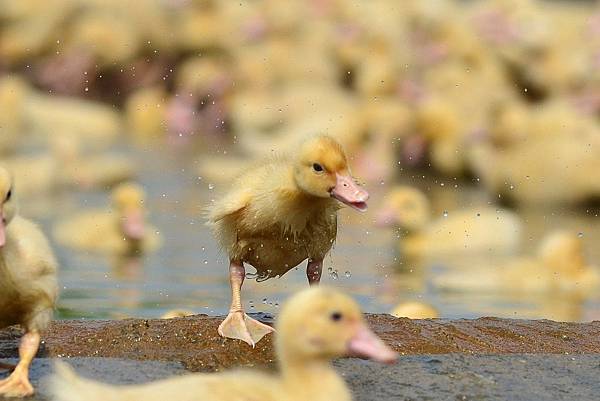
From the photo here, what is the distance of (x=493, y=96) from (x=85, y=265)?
8.09 metres

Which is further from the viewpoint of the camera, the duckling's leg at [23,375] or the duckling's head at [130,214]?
the duckling's head at [130,214]

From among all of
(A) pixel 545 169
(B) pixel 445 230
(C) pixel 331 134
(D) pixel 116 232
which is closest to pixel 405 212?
(B) pixel 445 230

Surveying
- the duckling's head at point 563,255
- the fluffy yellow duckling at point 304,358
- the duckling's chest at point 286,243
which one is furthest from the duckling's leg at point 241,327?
the duckling's head at point 563,255

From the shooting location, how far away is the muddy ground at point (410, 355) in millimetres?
5227

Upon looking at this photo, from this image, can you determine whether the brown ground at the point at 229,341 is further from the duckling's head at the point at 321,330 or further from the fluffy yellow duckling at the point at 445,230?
the fluffy yellow duckling at the point at 445,230

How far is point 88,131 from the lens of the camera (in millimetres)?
17281

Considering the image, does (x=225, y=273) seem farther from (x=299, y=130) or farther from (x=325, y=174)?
(x=299, y=130)

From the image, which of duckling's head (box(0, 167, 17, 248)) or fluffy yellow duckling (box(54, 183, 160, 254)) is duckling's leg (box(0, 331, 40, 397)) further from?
fluffy yellow duckling (box(54, 183, 160, 254))

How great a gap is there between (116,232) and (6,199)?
242 inches

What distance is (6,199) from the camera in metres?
5.10

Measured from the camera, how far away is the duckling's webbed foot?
5789mm

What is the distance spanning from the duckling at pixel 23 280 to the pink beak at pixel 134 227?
5.88 meters

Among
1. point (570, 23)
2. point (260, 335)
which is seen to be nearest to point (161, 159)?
point (570, 23)

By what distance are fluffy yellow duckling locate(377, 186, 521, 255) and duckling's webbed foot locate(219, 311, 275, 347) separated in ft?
18.0
